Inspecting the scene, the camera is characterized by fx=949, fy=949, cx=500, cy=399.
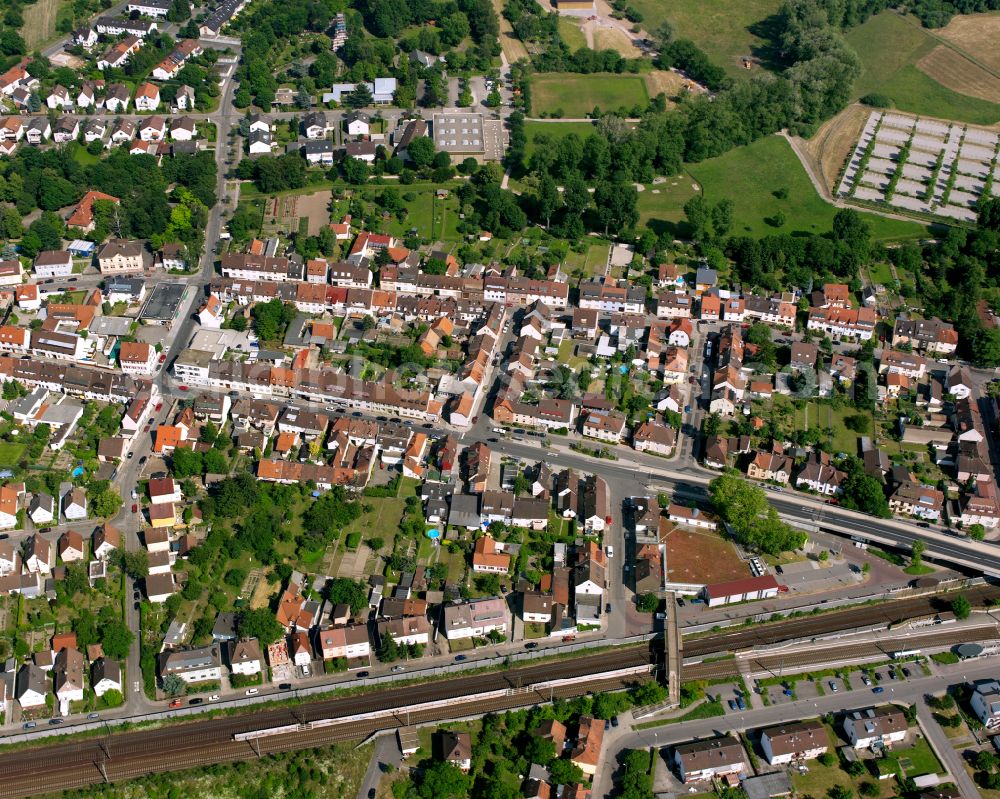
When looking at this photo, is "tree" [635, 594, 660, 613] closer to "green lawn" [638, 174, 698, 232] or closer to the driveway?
the driveway

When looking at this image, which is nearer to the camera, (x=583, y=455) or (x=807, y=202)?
(x=583, y=455)

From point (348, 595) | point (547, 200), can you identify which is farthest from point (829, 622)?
point (547, 200)

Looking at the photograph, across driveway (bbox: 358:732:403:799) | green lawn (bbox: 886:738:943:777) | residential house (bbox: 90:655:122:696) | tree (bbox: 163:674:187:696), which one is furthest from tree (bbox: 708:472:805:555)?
residential house (bbox: 90:655:122:696)

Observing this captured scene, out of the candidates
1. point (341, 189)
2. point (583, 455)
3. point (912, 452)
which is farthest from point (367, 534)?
point (341, 189)

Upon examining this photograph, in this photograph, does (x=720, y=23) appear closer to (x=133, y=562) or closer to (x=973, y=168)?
(x=973, y=168)

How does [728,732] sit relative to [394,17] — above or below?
below

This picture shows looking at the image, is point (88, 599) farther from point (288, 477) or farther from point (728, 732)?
point (728, 732)

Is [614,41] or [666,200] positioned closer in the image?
[666,200]

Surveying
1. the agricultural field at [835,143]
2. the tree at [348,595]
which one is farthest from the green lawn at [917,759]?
the agricultural field at [835,143]

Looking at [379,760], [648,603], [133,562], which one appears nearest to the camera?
[379,760]
